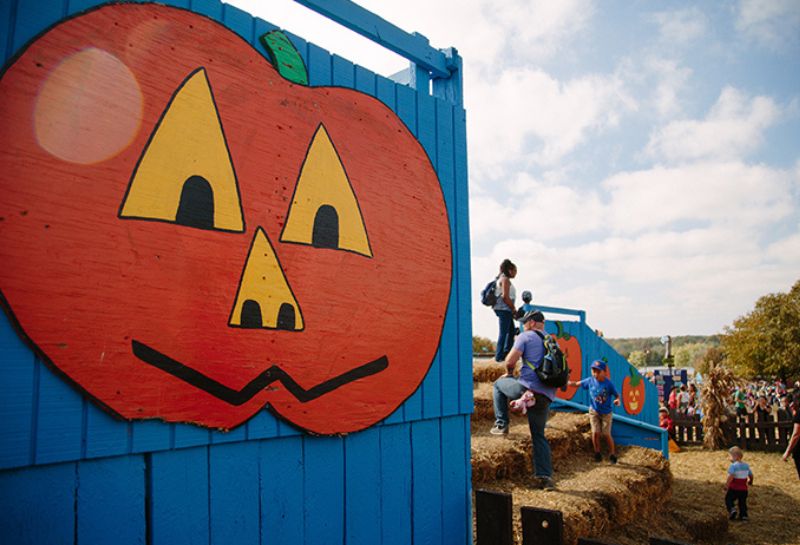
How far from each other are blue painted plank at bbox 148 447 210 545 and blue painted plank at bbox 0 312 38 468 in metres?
0.46

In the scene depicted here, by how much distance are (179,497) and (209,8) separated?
2.12m

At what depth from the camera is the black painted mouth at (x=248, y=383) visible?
2.18 metres

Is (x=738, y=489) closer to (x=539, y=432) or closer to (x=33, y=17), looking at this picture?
(x=539, y=432)

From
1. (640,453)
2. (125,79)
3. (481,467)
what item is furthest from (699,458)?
(125,79)

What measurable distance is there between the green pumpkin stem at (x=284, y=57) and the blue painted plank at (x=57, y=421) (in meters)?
1.71

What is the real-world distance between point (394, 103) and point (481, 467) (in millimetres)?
3557

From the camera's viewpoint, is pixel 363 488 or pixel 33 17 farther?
pixel 363 488

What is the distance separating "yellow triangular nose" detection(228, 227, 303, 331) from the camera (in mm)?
2484

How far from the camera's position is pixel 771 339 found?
127 ft

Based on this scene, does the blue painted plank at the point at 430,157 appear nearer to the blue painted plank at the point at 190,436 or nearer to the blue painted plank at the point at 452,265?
the blue painted plank at the point at 452,265

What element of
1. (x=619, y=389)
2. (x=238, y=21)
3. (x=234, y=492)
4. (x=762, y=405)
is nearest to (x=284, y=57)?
(x=238, y=21)

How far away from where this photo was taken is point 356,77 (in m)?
3.14

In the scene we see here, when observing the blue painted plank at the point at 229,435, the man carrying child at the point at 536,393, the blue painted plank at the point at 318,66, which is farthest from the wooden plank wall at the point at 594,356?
the blue painted plank at the point at 229,435

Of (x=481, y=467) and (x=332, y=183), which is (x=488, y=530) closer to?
(x=332, y=183)
